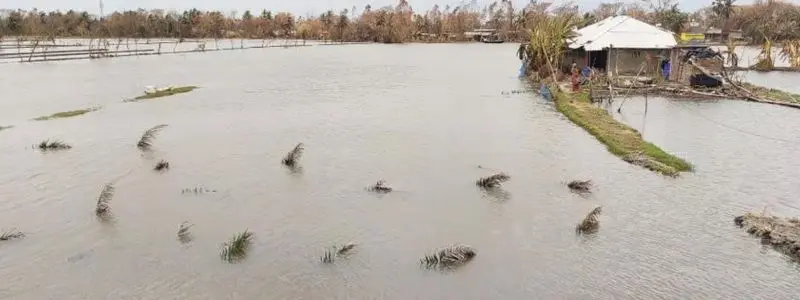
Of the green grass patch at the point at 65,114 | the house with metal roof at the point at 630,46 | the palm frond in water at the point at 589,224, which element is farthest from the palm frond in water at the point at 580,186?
the green grass patch at the point at 65,114

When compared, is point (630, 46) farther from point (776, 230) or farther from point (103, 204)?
point (103, 204)

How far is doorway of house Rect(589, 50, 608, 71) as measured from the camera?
99.0 ft

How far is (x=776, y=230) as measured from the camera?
973cm

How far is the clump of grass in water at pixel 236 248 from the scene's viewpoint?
932cm

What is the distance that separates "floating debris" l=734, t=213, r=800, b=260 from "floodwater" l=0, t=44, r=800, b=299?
226mm

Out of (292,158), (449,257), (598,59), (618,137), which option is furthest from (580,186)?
(598,59)

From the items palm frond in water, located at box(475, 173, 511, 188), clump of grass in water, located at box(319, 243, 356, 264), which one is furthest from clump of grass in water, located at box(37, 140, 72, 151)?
palm frond in water, located at box(475, 173, 511, 188)

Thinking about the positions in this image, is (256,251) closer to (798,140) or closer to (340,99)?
(798,140)

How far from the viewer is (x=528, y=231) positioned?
1032 cm

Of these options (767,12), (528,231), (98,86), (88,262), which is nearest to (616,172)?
(528,231)

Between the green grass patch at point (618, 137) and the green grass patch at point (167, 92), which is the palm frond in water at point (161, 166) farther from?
the green grass patch at point (167, 92)

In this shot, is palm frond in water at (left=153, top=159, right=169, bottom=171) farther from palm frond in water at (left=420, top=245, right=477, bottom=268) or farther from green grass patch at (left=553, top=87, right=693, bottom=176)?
green grass patch at (left=553, top=87, right=693, bottom=176)

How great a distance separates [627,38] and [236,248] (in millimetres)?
23258

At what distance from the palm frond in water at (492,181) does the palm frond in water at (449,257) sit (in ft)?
11.3
